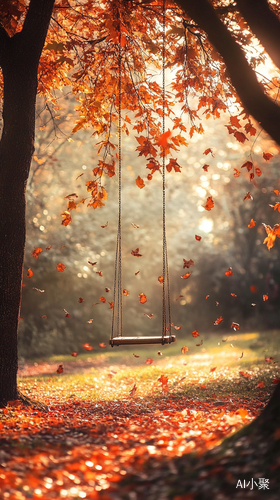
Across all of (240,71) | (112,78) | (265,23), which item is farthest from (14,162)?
(265,23)

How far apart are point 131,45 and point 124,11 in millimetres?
724

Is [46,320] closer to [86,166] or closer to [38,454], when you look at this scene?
[86,166]

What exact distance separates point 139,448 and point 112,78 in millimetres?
4680

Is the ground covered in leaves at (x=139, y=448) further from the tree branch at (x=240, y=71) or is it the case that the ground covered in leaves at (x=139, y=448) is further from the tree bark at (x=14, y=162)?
the tree branch at (x=240, y=71)

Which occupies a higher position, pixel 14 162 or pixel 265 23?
pixel 265 23

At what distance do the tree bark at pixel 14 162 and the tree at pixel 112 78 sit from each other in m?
0.01

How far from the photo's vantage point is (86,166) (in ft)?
53.3

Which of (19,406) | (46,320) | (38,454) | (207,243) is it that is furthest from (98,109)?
(207,243)

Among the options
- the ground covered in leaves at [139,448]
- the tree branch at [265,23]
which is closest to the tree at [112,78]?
the tree branch at [265,23]

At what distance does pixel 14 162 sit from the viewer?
5.15 m

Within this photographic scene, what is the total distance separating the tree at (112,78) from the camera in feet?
13.0

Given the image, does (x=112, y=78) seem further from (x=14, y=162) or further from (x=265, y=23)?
(x=265, y=23)

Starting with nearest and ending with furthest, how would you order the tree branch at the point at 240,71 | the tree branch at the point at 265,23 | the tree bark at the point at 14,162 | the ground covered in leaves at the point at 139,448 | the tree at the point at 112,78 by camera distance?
the ground covered in leaves at the point at 139,448 → the tree branch at the point at 265,23 → the tree branch at the point at 240,71 → the tree at the point at 112,78 → the tree bark at the point at 14,162

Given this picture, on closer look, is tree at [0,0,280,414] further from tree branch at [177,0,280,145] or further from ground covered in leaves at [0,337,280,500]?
ground covered in leaves at [0,337,280,500]
